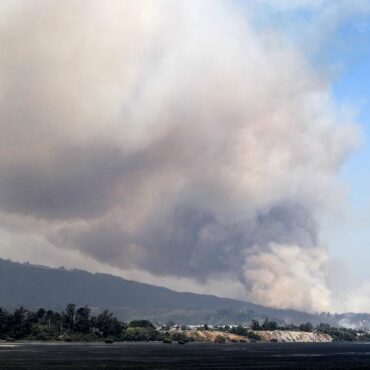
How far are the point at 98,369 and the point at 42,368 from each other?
19.1 metres

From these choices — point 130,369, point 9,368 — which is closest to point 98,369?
point 130,369

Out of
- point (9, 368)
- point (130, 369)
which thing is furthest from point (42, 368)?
point (130, 369)

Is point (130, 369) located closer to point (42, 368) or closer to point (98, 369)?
point (98, 369)

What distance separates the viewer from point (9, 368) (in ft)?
615

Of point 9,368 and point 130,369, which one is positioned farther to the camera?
point 130,369

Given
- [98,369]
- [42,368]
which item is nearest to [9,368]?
[42,368]

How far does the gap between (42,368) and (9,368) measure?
459 inches

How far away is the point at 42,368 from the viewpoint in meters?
194

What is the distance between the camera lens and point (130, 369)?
200m

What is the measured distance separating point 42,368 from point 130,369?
3028cm

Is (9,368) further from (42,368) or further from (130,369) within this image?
(130,369)

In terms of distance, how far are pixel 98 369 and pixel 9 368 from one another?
2953 cm

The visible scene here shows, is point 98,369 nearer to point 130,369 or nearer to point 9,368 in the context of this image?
point 130,369
